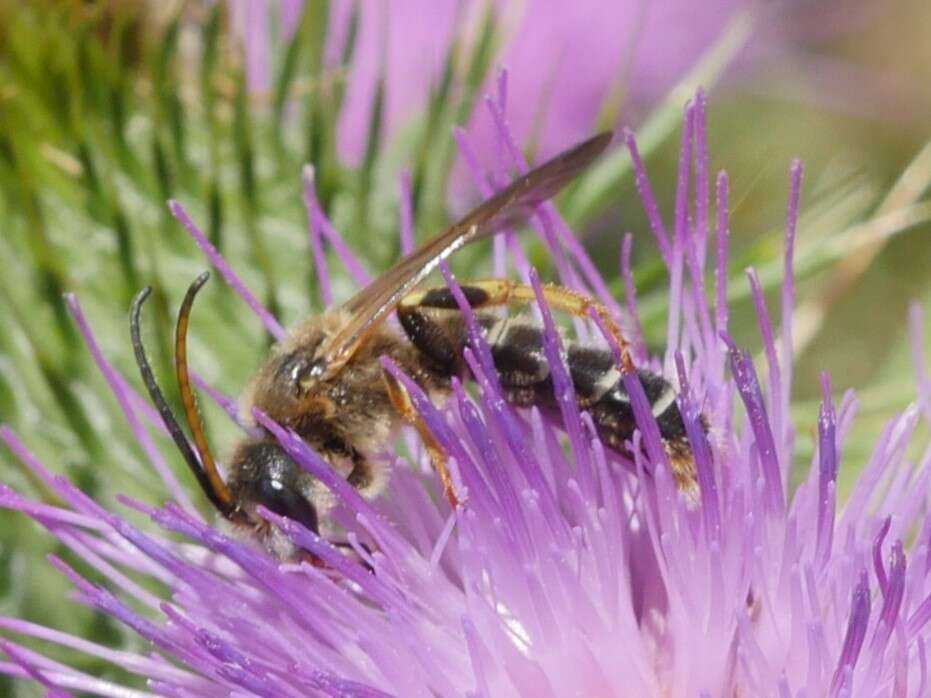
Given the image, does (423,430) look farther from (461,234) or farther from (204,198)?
(204,198)

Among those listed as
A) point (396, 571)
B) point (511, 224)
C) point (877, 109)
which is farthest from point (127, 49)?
point (877, 109)

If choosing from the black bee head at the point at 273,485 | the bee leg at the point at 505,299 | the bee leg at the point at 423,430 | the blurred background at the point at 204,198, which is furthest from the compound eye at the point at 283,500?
the blurred background at the point at 204,198

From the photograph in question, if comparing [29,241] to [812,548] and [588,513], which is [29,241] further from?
[812,548]

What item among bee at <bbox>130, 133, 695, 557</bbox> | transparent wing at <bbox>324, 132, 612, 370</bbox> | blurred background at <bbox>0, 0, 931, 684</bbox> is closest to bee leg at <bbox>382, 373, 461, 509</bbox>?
bee at <bbox>130, 133, 695, 557</bbox>

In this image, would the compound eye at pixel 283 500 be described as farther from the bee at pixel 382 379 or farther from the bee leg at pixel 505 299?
the bee leg at pixel 505 299

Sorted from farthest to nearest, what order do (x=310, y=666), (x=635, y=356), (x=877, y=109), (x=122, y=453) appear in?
1. (x=877, y=109)
2. (x=122, y=453)
3. (x=635, y=356)
4. (x=310, y=666)

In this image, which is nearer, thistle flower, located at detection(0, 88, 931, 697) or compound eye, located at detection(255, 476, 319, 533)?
thistle flower, located at detection(0, 88, 931, 697)

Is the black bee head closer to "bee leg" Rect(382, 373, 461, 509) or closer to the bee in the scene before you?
the bee

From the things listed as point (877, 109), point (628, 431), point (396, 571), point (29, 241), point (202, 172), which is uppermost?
point (877, 109)
